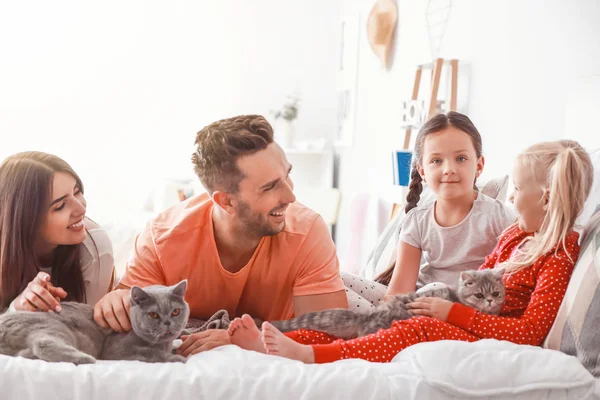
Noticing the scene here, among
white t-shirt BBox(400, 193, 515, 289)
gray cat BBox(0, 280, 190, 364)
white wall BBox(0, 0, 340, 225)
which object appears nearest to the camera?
gray cat BBox(0, 280, 190, 364)

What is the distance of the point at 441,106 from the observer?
311cm

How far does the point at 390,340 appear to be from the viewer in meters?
1.39

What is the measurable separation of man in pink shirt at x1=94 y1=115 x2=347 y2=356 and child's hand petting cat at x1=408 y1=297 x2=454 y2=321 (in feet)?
0.84

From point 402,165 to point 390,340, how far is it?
166 centimetres

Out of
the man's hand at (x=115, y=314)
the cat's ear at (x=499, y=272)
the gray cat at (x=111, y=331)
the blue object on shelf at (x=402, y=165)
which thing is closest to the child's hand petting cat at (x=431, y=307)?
the cat's ear at (x=499, y=272)

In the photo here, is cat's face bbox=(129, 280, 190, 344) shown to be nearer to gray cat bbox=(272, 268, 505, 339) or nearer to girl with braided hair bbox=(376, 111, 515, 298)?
gray cat bbox=(272, 268, 505, 339)

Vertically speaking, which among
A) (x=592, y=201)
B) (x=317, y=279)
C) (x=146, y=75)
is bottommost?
(x=317, y=279)

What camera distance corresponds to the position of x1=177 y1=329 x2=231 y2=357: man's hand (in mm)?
1388

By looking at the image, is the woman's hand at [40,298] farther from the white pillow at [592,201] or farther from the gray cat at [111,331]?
the white pillow at [592,201]

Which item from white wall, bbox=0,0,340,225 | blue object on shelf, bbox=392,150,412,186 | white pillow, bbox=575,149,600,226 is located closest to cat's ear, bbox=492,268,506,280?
white pillow, bbox=575,149,600,226

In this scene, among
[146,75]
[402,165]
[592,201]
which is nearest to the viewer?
[592,201]

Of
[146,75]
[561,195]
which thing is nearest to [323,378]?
[561,195]

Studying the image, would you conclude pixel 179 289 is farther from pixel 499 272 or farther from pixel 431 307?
pixel 499 272

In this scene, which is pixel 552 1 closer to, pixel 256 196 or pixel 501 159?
pixel 501 159
